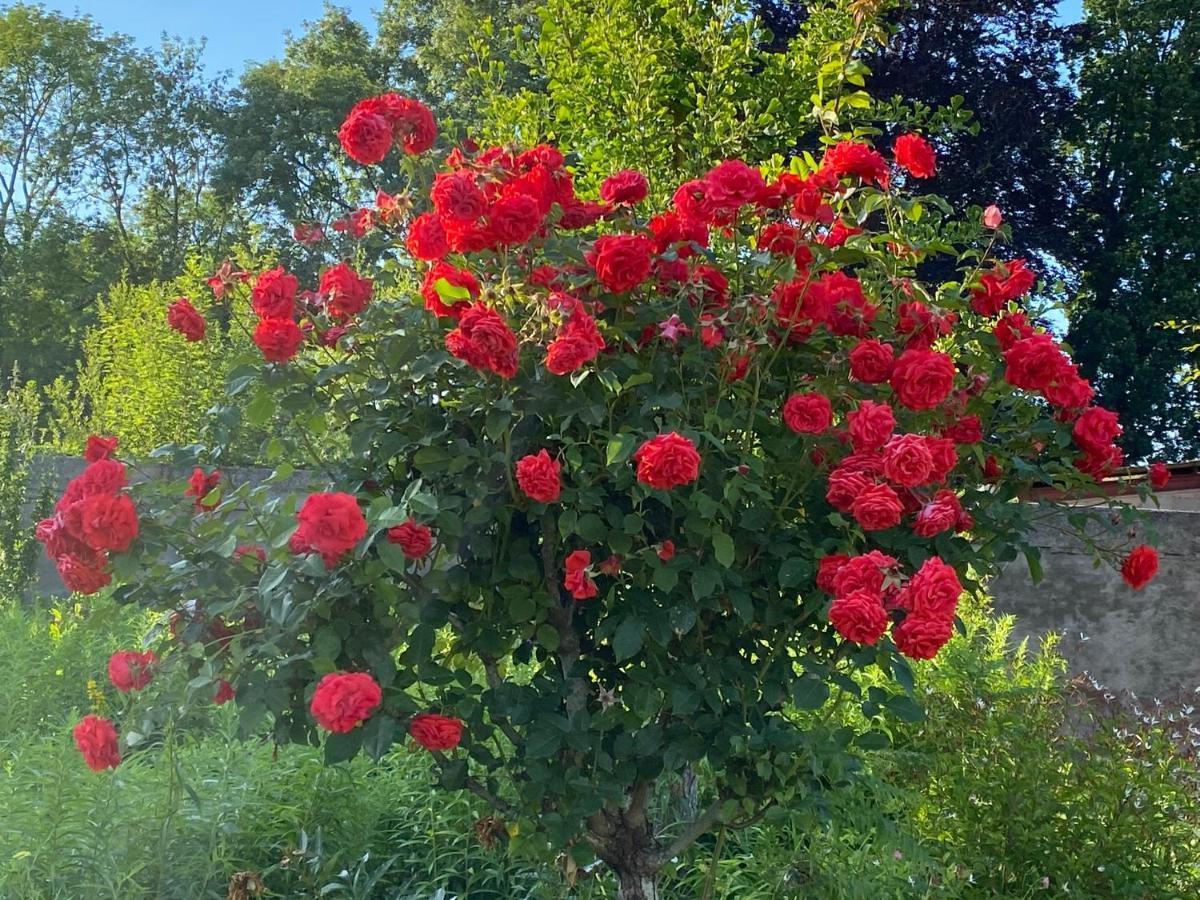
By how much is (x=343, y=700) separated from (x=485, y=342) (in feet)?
2.26

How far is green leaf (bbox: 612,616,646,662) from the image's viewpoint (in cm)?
222

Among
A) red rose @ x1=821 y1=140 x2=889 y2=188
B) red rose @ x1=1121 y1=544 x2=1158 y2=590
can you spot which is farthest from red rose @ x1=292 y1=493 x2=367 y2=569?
red rose @ x1=1121 y1=544 x2=1158 y2=590

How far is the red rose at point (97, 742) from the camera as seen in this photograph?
2.41 meters

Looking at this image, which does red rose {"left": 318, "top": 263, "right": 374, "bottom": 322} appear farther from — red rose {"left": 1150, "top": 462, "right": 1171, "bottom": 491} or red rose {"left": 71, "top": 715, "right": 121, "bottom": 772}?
red rose {"left": 1150, "top": 462, "right": 1171, "bottom": 491}

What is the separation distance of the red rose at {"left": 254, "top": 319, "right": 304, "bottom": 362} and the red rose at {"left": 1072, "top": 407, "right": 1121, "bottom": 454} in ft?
5.86

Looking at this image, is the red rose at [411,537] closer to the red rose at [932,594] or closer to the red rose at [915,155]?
the red rose at [932,594]

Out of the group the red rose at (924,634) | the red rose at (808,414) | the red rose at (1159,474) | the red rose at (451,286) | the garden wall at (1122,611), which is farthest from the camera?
the garden wall at (1122,611)

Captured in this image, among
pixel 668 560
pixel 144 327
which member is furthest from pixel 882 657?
pixel 144 327

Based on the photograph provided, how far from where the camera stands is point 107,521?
209 centimetres

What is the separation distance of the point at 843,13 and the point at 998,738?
10.2 ft

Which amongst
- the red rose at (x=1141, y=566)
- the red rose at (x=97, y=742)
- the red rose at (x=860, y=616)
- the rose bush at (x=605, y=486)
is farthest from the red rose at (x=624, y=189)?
the red rose at (x=97, y=742)

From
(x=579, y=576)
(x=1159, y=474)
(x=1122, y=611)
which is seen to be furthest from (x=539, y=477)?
(x=1122, y=611)

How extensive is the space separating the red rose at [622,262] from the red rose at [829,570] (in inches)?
27.1

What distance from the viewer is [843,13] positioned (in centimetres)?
480
